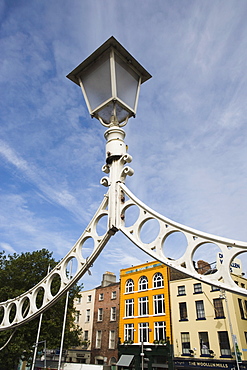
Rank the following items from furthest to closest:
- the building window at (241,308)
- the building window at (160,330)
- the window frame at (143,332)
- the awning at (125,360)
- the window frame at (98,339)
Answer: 1. the window frame at (98,339)
2. the window frame at (143,332)
3. the awning at (125,360)
4. the building window at (160,330)
5. the building window at (241,308)

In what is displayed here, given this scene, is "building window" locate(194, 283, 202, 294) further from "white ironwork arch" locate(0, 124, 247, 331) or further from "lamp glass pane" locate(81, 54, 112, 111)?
"lamp glass pane" locate(81, 54, 112, 111)

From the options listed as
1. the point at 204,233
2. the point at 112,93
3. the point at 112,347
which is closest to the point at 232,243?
the point at 204,233

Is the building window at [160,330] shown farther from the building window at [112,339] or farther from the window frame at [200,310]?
the building window at [112,339]

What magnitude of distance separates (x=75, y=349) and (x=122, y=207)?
3402 centimetres

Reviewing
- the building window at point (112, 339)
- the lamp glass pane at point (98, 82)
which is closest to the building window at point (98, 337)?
the building window at point (112, 339)

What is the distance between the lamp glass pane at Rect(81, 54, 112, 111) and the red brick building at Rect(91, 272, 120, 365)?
28569mm

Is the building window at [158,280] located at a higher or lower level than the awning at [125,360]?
higher

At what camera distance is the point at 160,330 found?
24.9 m

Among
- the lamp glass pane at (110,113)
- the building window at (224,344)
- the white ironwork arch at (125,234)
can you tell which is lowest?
the white ironwork arch at (125,234)

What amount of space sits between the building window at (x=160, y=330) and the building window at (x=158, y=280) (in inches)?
121

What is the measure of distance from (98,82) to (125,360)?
27320mm

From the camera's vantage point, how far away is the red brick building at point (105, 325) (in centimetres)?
2825

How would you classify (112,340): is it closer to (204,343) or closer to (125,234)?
(204,343)

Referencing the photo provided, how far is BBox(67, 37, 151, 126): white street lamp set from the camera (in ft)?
12.6
